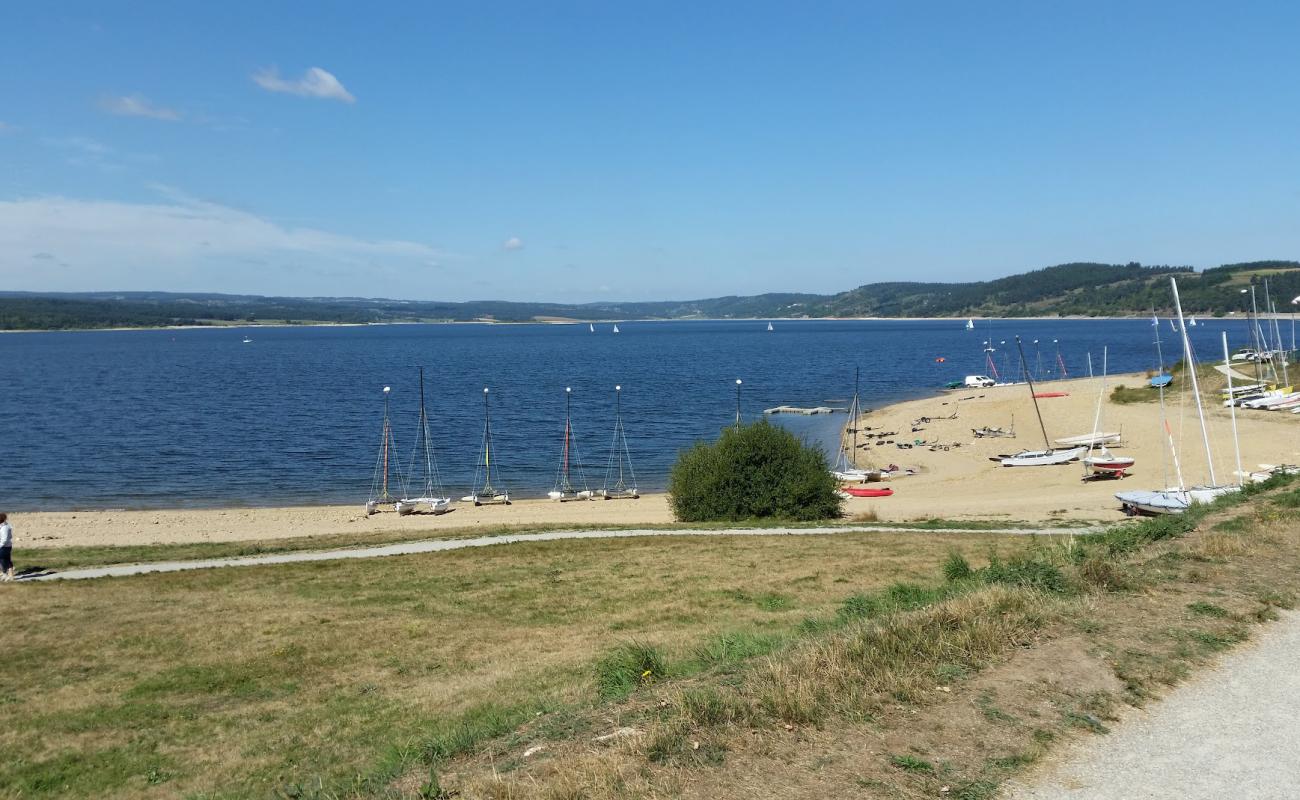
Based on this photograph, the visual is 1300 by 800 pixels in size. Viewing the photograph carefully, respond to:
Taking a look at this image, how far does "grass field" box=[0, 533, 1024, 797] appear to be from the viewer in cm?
1105

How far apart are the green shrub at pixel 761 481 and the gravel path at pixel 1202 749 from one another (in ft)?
75.2

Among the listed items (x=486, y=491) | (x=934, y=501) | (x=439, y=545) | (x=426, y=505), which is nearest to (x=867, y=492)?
(x=934, y=501)

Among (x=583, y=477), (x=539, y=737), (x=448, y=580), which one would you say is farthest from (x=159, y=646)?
(x=583, y=477)

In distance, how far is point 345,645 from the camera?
1587 centimetres

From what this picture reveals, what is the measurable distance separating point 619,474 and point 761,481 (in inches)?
889

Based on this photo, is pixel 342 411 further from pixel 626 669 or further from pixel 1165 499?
pixel 626 669

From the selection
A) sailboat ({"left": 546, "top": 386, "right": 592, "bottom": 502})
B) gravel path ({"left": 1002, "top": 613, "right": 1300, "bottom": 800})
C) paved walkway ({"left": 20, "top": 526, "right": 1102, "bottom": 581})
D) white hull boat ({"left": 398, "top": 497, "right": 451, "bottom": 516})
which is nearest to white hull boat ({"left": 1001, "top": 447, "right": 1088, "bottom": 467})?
sailboat ({"left": 546, "top": 386, "right": 592, "bottom": 502})

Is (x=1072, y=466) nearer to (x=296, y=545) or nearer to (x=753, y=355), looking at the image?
(x=296, y=545)

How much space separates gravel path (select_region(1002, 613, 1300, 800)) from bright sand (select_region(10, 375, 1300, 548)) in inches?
900

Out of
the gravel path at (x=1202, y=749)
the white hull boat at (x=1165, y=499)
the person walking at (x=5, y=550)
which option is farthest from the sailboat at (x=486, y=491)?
the gravel path at (x=1202, y=749)

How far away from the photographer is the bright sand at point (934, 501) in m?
36.2

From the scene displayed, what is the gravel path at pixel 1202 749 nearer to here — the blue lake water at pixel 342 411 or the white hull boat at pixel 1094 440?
the blue lake water at pixel 342 411

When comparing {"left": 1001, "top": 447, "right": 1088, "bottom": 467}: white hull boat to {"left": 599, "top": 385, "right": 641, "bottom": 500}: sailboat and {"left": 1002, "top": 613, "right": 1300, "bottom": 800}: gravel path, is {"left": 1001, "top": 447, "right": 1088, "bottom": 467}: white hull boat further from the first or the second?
{"left": 1002, "top": 613, "right": 1300, "bottom": 800}: gravel path

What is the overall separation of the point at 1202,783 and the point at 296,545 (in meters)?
26.6
